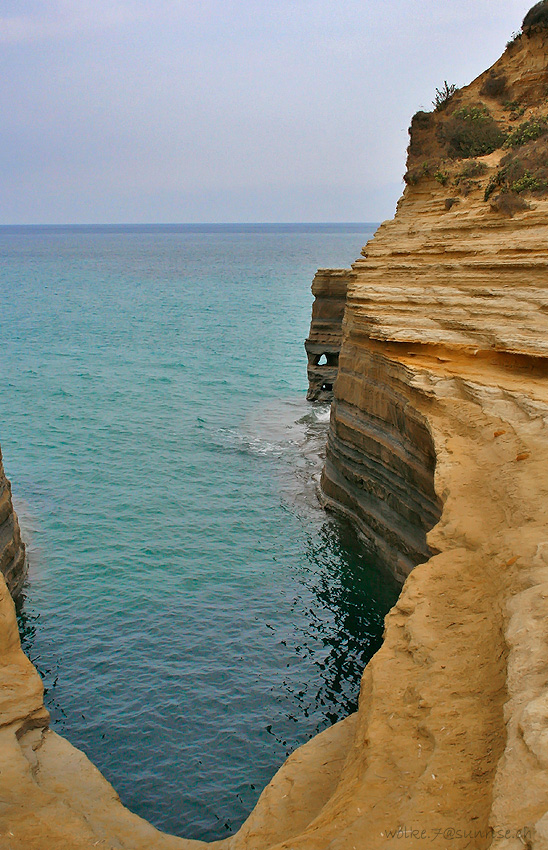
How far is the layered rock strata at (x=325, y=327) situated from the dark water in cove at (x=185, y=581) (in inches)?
64.6

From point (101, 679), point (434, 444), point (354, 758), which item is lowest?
point (101, 679)

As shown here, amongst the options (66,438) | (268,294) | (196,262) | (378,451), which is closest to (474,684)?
(378,451)

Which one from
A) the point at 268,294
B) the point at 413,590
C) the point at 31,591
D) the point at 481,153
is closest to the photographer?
the point at 413,590

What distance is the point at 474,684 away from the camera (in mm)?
7887

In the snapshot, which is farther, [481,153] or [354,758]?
[481,153]

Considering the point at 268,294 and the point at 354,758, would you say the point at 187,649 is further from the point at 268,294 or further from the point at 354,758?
the point at 268,294

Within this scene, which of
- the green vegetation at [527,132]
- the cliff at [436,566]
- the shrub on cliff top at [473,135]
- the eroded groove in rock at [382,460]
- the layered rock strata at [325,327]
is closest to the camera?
the cliff at [436,566]

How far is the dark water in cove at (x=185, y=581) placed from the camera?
516 inches

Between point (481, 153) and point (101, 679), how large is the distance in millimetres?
20893

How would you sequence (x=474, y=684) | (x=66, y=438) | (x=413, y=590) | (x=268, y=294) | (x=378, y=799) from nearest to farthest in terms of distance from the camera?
(x=378, y=799) < (x=474, y=684) < (x=413, y=590) < (x=66, y=438) < (x=268, y=294)

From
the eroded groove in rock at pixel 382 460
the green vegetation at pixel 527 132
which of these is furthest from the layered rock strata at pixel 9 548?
the green vegetation at pixel 527 132

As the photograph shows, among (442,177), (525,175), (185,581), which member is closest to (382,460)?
(185,581)

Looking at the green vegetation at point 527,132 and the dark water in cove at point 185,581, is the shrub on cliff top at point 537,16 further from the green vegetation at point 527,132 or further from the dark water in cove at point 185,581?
the dark water in cove at point 185,581

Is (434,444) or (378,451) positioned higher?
(434,444)
